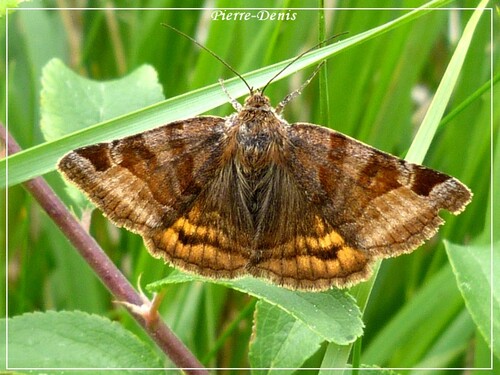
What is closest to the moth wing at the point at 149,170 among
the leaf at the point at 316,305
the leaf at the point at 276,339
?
the leaf at the point at 316,305

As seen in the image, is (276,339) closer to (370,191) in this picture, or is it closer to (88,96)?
(370,191)

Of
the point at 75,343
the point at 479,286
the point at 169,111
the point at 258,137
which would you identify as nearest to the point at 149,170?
the point at 169,111

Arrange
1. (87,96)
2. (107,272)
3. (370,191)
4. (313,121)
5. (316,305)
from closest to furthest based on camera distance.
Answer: (316,305) < (107,272) < (370,191) < (87,96) < (313,121)

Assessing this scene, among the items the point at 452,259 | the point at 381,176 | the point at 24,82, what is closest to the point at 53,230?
the point at 24,82

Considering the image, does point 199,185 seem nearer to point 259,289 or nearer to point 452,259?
point 259,289

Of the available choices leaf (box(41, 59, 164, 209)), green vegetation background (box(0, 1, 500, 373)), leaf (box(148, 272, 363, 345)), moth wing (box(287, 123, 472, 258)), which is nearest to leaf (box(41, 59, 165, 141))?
leaf (box(41, 59, 164, 209))

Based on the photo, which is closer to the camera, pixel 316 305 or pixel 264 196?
pixel 316 305

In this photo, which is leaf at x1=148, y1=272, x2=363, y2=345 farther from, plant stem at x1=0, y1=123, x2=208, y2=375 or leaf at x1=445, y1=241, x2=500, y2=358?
leaf at x1=445, y1=241, x2=500, y2=358

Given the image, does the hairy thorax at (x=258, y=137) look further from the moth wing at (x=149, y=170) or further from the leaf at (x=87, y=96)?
the leaf at (x=87, y=96)
